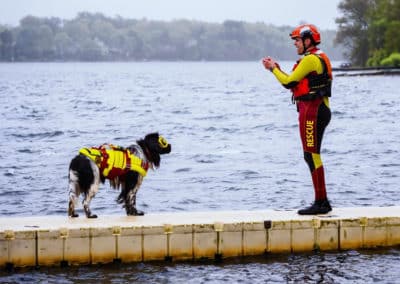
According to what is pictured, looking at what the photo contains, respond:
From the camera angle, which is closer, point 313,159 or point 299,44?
point 299,44

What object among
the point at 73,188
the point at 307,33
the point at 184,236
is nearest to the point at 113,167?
the point at 73,188

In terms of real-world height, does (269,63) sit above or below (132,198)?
above

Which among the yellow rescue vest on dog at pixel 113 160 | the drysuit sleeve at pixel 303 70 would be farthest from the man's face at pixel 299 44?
the yellow rescue vest on dog at pixel 113 160

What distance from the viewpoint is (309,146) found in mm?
12203

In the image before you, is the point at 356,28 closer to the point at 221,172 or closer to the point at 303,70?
the point at 221,172

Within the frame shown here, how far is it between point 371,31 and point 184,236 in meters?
119

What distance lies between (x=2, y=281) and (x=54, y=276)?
641 millimetres

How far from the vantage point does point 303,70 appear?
11898mm

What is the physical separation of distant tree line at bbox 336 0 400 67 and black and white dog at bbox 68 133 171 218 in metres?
103

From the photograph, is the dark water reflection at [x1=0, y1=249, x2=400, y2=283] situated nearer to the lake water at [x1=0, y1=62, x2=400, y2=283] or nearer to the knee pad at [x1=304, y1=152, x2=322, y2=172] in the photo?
the lake water at [x1=0, y1=62, x2=400, y2=283]

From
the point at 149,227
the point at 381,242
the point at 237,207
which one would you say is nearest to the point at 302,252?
the point at 381,242

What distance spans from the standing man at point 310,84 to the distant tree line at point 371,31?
10225cm

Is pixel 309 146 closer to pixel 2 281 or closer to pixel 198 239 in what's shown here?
pixel 198 239

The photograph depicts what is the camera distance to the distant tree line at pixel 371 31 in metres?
118
